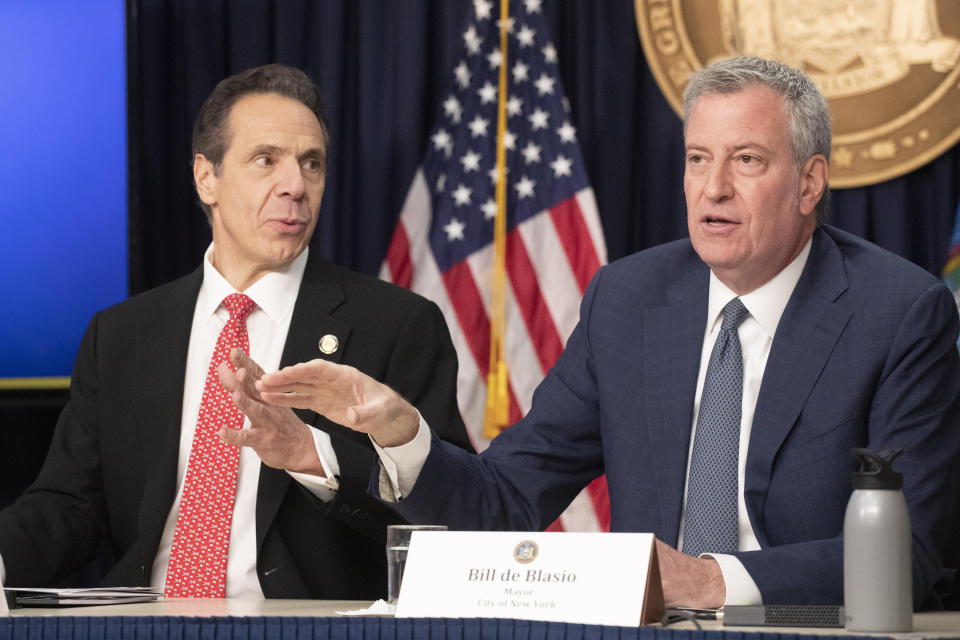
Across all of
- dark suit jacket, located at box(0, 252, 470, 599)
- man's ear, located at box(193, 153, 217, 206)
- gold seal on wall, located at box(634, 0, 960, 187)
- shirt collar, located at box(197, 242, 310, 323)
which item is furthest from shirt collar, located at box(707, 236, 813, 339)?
gold seal on wall, located at box(634, 0, 960, 187)

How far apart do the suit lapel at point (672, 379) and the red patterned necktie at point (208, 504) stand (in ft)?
3.02

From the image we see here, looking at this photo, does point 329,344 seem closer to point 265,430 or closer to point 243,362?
point 265,430

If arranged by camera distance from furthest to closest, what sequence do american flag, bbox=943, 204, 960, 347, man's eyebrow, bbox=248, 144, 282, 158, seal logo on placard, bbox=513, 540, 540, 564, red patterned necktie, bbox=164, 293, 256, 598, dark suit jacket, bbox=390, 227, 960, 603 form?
american flag, bbox=943, 204, 960, 347
man's eyebrow, bbox=248, 144, 282, 158
red patterned necktie, bbox=164, 293, 256, 598
dark suit jacket, bbox=390, 227, 960, 603
seal logo on placard, bbox=513, 540, 540, 564

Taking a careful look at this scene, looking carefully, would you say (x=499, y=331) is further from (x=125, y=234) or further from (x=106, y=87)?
(x=106, y=87)

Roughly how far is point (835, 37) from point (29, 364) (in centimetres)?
277

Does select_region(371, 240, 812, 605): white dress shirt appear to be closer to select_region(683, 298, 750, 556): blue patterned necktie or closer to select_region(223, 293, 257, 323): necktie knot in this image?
select_region(683, 298, 750, 556): blue patterned necktie

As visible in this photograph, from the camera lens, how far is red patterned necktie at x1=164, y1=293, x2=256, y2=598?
274cm

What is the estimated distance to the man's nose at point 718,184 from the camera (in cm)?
233

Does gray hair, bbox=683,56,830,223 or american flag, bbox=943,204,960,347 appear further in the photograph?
american flag, bbox=943,204,960,347

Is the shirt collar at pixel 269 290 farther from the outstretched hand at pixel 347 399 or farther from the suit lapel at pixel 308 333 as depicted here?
Result: the outstretched hand at pixel 347 399

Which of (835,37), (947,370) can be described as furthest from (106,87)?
(947,370)

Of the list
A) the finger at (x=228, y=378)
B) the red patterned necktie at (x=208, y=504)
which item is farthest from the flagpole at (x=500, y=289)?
the finger at (x=228, y=378)

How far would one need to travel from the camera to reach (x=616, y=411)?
2.47 metres

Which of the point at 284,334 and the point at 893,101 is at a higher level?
the point at 893,101
